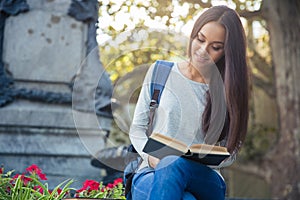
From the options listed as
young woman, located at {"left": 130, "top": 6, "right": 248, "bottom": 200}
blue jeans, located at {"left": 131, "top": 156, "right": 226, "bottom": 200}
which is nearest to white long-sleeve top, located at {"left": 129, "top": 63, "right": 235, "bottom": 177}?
young woman, located at {"left": 130, "top": 6, "right": 248, "bottom": 200}

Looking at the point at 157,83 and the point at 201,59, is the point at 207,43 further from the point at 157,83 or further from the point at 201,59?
the point at 157,83

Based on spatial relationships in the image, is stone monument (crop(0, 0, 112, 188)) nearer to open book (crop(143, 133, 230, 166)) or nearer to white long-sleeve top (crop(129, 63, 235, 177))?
white long-sleeve top (crop(129, 63, 235, 177))

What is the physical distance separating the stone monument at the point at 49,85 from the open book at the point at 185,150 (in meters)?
2.33

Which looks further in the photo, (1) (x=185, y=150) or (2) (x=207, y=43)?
(2) (x=207, y=43)

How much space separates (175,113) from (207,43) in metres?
0.34

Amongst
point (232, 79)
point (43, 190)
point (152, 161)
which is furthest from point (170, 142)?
point (43, 190)

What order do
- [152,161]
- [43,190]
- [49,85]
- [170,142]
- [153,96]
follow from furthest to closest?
[49,85], [43,190], [153,96], [152,161], [170,142]

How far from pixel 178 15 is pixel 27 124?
466 centimetres

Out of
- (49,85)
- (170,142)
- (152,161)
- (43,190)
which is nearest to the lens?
(170,142)

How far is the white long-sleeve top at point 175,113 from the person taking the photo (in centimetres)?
251

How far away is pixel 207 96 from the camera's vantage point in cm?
262

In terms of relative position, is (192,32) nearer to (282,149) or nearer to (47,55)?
(47,55)

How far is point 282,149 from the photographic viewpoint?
29.3 ft

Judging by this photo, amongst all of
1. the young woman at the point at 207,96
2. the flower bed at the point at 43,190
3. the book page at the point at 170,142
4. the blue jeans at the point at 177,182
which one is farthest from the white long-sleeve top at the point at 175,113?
the flower bed at the point at 43,190
